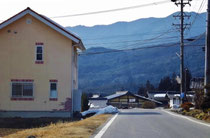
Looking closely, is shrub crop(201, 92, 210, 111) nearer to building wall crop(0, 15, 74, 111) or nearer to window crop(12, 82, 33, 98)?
building wall crop(0, 15, 74, 111)

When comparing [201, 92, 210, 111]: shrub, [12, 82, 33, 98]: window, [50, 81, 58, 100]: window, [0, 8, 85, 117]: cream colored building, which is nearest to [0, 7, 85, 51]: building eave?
[0, 8, 85, 117]: cream colored building

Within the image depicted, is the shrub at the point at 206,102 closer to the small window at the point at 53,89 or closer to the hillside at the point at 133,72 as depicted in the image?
the small window at the point at 53,89

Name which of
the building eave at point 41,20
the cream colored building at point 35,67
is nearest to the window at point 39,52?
the cream colored building at point 35,67

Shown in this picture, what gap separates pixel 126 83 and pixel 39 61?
143 metres

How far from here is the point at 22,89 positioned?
30.0m

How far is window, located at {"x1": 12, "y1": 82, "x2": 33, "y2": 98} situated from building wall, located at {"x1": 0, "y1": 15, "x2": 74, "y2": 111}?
0.36m

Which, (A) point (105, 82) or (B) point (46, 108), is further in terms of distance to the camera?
(A) point (105, 82)

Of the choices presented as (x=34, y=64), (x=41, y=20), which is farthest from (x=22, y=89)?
(x=41, y=20)

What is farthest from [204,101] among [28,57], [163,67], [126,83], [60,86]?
[163,67]

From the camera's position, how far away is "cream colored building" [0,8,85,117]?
29.9m

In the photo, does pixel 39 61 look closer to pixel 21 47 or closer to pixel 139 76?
pixel 21 47

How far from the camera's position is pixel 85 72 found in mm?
190625

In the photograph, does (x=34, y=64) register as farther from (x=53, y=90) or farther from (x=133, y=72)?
(x=133, y=72)

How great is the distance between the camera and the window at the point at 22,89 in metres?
29.9
